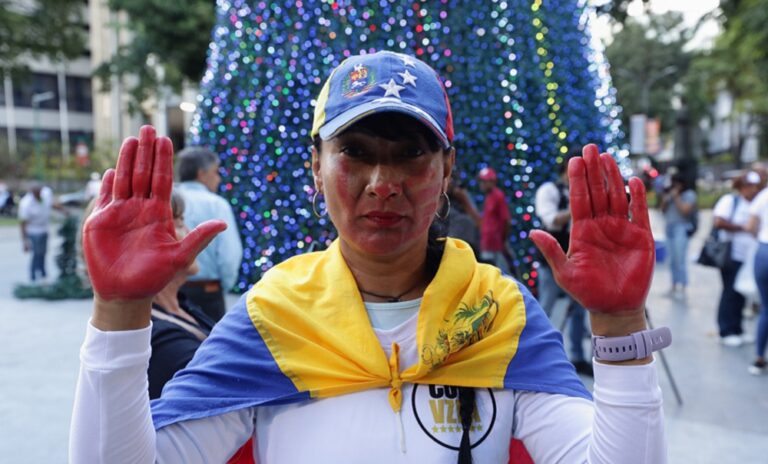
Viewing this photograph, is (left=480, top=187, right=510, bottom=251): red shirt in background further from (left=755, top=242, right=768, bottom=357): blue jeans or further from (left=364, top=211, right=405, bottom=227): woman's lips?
(left=364, top=211, right=405, bottom=227): woman's lips

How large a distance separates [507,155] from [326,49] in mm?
2344

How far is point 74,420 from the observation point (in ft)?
3.94

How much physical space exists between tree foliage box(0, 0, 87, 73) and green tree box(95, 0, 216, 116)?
1.10 m

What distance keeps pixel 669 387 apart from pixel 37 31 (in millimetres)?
13535

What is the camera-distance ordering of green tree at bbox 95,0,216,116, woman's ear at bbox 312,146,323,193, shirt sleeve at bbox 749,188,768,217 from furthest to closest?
green tree at bbox 95,0,216,116
shirt sleeve at bbox 749,188,768,217
woman's ear at bbox 312,146,323,193

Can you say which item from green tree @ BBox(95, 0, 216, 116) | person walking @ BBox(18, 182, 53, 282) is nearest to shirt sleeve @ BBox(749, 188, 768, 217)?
person walking @ BBox(18, 182, 53, 282)

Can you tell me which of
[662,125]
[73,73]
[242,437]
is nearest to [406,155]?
[242,437]

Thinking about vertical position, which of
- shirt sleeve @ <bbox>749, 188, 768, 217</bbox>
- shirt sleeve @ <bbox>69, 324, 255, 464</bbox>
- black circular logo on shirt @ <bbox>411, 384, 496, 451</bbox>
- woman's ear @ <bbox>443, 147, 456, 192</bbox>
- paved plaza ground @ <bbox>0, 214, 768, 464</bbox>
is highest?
woman's ear @ <bbox>443, 147, 456, 192</bbox>

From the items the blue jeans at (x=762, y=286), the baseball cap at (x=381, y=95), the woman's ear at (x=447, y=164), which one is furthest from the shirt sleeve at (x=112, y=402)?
the blue jeans at (x=762, y=286)

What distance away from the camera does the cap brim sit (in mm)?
1379

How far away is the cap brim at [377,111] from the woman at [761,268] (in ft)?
17.2

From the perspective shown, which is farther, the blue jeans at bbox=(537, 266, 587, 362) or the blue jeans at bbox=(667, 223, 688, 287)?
the blue jeans at bbox=(667, 223, 688, 287)

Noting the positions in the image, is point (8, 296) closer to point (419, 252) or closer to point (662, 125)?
point (419, 252)

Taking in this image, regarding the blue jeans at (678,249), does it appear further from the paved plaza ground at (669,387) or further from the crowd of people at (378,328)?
the crowd of people at (378,328)
